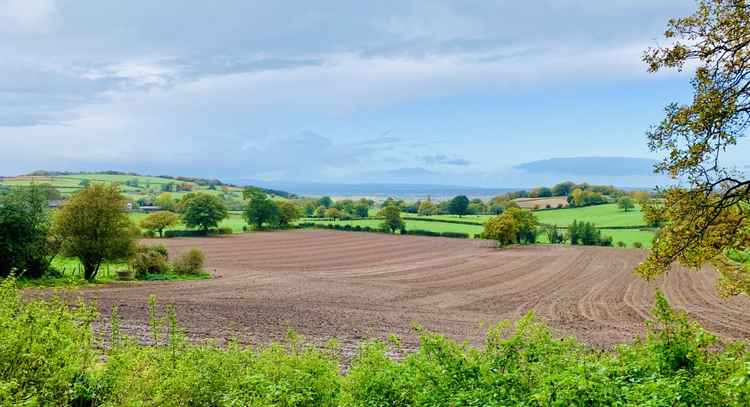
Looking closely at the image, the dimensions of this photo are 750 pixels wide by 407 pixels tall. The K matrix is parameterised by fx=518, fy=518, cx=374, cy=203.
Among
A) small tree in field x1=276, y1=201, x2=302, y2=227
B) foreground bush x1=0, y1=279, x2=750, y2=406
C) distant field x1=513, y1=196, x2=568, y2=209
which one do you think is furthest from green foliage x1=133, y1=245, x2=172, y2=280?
distant field x1=513, y1=196, x2=568, y2=209

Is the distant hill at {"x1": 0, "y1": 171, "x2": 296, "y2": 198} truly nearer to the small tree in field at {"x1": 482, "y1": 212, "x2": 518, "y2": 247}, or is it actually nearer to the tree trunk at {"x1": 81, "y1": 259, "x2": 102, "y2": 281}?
the small tree in field at {"x1": 482, "y1": 212, "x2": 518, "y2": 247}

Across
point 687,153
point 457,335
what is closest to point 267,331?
point 457,335

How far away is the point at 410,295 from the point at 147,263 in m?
23.5

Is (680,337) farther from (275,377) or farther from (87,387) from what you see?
(87,387)

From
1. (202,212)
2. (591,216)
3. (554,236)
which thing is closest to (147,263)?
(202,212)

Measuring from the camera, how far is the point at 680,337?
8844 mm

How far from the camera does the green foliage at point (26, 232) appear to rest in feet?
115

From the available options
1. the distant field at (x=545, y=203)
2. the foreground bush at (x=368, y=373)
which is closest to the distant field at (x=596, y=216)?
the distant field at (x=545, y=203)

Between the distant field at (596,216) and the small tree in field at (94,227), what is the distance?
288 feet

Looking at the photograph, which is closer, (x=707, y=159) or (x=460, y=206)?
(x=707, y=159)

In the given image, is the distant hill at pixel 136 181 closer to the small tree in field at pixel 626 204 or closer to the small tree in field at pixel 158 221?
the small tree in field at pixel 158 221

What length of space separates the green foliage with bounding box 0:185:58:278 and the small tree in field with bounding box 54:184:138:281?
132 cm

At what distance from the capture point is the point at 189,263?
4919 centimetres

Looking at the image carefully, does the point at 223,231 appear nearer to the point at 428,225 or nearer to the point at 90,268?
the point at 428,225
